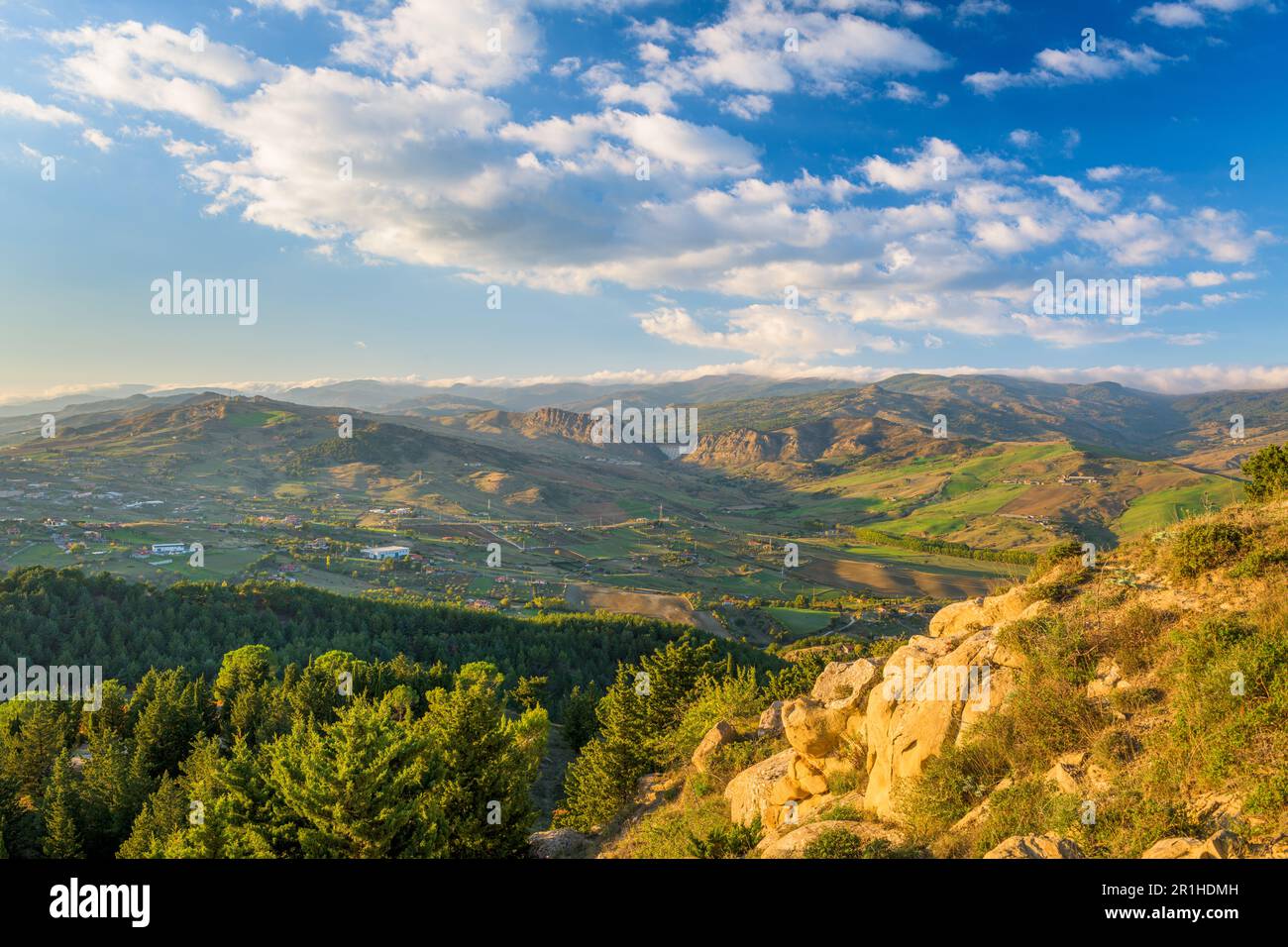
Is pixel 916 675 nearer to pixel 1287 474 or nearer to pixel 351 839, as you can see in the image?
pixel 1287 474

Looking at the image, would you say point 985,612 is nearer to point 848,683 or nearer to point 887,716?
point 848,683

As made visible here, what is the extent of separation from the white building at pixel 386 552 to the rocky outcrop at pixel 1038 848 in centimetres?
16546

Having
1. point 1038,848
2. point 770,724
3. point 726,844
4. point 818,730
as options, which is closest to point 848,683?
point 818,730

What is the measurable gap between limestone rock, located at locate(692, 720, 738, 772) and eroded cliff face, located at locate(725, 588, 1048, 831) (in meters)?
3.45

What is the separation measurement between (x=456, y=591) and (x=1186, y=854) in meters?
140

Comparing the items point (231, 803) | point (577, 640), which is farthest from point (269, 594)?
Answer: point (231, 803)

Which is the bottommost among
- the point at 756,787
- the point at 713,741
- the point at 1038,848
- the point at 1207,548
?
the point at 713,741

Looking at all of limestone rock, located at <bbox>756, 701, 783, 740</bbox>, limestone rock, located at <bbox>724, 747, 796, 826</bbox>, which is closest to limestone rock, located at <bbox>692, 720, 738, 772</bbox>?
limestone rock, located at <bbox>756, 701, 783, 740</bbox>

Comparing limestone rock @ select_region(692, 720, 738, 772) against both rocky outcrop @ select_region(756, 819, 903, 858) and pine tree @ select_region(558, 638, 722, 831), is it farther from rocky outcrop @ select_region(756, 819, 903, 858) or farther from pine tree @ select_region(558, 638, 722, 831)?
rocky outcrop @ select_region(756, 819, 903, 858)

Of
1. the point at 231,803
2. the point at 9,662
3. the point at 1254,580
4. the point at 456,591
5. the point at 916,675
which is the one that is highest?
the point at 1254,580

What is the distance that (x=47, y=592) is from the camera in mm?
79188

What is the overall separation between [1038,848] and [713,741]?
59.5 feet

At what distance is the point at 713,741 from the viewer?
2664 centimetres
